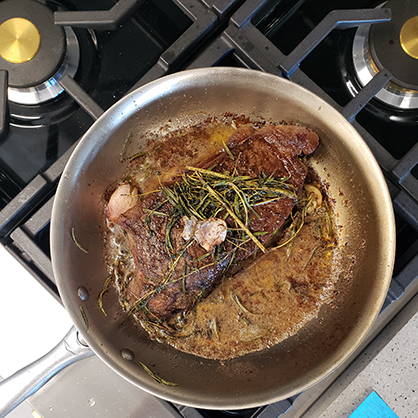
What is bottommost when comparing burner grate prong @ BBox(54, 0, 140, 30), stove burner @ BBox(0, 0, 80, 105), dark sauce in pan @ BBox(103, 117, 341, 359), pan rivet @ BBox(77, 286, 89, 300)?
dark sauce in pan @ BBox(103, 117, 341, 359)

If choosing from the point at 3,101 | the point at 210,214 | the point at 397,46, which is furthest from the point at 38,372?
the point at 397,46

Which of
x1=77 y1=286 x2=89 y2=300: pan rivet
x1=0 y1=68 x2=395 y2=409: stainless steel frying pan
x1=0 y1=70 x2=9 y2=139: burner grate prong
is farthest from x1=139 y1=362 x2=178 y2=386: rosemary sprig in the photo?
x1=0 y1=70 x2=9 y2=139: burner grate prong

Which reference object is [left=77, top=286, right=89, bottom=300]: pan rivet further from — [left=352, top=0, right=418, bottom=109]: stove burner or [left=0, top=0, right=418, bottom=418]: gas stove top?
[left=352, top=0, right=418, bottom=109]: stove burner

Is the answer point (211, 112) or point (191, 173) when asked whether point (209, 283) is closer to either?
point (191, 173)

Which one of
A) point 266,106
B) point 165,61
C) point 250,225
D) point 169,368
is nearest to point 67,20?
point 165,61

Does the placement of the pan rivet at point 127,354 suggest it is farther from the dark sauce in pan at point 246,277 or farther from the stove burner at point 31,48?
the stove burner at point 31,48

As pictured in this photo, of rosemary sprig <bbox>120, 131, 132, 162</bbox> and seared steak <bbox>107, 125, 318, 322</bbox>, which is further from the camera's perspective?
Result: rosemary sprig <bbox>120, 131, 132, 162</bbox>
